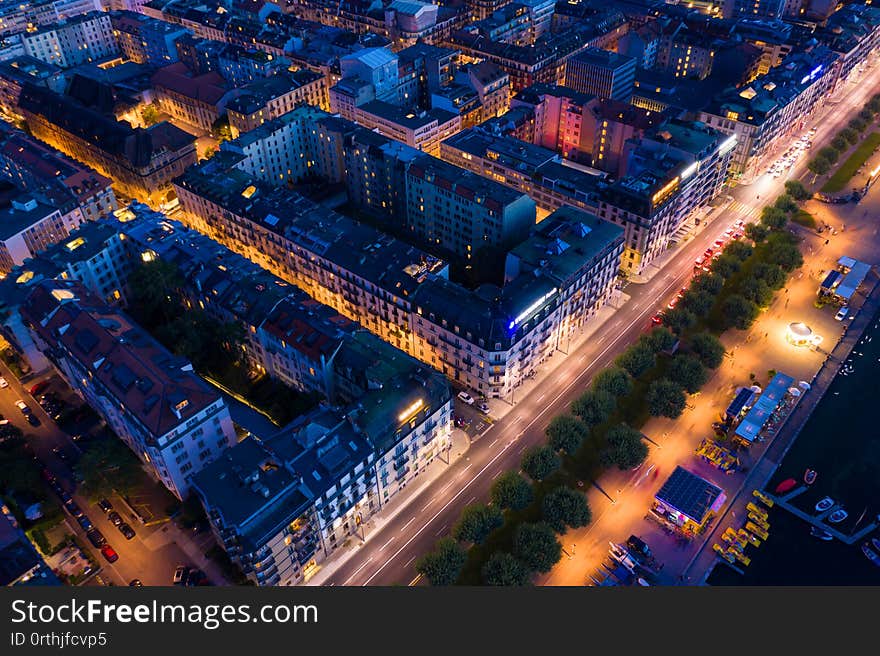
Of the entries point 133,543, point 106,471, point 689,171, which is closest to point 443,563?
point 133,543

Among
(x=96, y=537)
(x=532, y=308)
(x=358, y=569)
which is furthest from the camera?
(x=532, y=308)

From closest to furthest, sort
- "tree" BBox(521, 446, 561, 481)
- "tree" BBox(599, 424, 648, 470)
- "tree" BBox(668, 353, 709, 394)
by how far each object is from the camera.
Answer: "tree" BBox(521, 446, 561, 481) < "tree" BBox(599, 424, 648, 470) < "tree" BBox(668, 353, 709, 394)

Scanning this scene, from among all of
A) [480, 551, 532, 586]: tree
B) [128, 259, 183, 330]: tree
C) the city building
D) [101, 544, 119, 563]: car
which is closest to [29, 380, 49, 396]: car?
the city building

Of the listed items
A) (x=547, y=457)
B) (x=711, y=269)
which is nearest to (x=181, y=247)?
(x=547, y=457)

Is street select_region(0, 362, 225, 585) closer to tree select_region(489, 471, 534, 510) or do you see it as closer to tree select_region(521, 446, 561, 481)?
tree select_region(489, 471, 534, 510)

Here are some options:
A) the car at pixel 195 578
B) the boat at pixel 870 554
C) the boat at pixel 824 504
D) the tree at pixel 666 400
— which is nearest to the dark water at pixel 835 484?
the boat at pixel 870 554

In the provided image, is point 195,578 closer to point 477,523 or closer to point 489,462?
point 477,523
